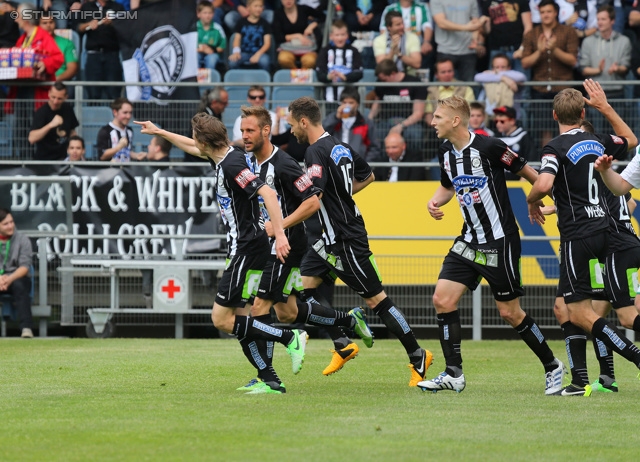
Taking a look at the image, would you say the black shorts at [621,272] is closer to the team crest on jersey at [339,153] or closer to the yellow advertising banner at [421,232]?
the team crest on jersey at [339,153]

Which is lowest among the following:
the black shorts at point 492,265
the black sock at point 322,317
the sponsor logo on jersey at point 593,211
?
the black sock at point 322,317

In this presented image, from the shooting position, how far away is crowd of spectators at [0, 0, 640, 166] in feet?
54.1

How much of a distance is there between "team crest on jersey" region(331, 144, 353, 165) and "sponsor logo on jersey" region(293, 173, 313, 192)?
55 cm

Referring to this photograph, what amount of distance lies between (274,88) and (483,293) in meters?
4.81

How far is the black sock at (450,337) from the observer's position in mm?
8859

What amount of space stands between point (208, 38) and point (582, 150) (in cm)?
1106

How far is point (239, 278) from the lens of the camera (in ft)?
27.8

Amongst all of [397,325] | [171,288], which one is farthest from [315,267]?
[171,288]

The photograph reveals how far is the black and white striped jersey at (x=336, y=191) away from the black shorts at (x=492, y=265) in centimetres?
100

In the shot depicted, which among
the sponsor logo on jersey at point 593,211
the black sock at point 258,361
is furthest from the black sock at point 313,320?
the sponsor logo on jersey at point 593,211

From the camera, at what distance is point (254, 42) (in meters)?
18.5

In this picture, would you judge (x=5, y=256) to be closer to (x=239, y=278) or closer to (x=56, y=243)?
(x=56, y=243)

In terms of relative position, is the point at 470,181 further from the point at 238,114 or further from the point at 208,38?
the point at 208,38

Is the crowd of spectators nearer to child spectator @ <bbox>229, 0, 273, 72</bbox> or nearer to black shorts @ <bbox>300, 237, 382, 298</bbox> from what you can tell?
child spectator @ <bbox>229, 0, 273, 72</bbox>
